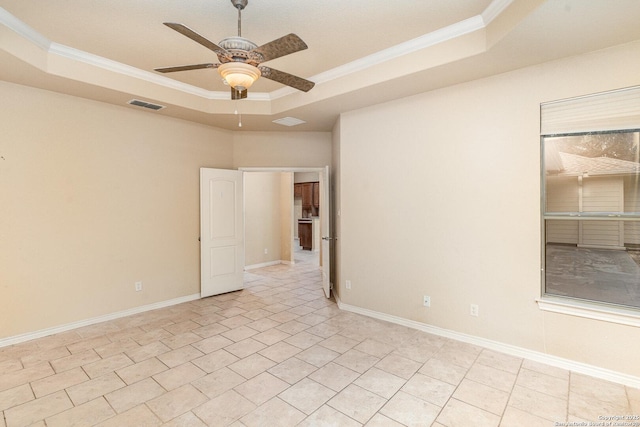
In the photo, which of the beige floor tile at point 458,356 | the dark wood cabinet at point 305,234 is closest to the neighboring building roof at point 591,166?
the beige floor tile at point 458,356

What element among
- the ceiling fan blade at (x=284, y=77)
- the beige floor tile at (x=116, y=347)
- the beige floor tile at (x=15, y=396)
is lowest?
the beige floor tile at (x=15, y=396)

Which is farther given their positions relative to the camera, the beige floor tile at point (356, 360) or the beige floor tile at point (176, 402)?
the beige floor tile at point (356, 360)

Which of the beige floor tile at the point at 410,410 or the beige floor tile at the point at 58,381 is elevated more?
the beige floor tile at the point at 58,381

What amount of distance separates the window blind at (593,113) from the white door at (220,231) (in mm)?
4285

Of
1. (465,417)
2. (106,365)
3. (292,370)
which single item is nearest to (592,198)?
(465,417)

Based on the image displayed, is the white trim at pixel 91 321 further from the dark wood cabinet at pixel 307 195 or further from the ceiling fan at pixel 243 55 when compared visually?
the dark wood cabinet at pixel 307 195

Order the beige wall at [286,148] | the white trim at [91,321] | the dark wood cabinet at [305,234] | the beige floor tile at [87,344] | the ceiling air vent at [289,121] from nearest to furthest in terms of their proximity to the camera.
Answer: the beige floor tile at [87,344]
the white trim at [91,321]
the ceiling air vent at [289,121]
the beige wall at [286,148]
the dark wood cabinet at [305,234]

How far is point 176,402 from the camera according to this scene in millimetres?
2309

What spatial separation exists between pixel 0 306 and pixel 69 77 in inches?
97.4

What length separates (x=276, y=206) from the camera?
7.68m

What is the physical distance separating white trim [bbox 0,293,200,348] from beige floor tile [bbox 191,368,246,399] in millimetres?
2163

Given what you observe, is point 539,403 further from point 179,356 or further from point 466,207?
point 179,356

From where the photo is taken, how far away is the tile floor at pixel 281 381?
2154 mm

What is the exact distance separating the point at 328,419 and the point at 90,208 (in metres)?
3.67
